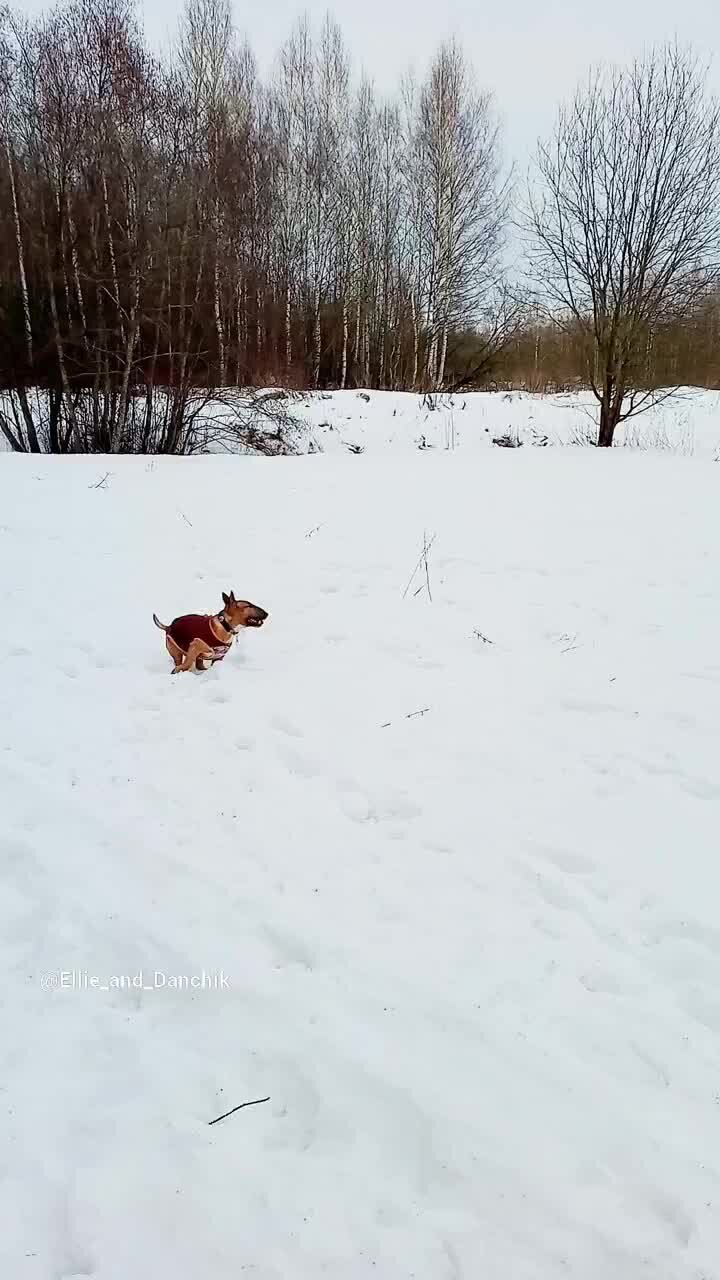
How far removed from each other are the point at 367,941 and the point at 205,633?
1.89 m

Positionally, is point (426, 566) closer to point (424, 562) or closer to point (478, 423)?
point (424, 562)

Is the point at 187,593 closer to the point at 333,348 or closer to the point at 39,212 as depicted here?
the point at 39,212

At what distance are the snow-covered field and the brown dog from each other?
117mm

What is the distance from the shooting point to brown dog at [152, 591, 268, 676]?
3.19m

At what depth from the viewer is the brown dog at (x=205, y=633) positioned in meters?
3.19

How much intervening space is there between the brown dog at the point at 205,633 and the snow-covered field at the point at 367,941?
12 cm

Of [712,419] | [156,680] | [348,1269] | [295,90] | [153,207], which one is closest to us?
[348,1269]

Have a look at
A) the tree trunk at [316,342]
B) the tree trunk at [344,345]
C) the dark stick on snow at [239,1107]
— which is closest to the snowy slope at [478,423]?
the tree trunk at [344,345]

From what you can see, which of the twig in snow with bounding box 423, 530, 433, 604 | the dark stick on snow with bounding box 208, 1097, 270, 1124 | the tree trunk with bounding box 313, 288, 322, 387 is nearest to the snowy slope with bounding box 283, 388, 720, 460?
the tree trunk with bounding box 313, 288, 322, 387

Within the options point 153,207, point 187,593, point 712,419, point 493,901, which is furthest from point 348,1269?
point 712,419

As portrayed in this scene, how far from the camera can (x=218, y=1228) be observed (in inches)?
47.3

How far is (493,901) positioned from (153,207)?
35.3ft

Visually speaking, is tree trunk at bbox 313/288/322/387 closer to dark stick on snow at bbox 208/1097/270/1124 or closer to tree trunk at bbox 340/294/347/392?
tree trunk at bbox 340/294/347/392

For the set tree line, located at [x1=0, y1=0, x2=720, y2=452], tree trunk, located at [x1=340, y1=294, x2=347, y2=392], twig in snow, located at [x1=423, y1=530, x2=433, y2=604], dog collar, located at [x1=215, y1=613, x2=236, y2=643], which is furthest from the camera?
tree trunk, located at [x1=340, y1=294, x2=347, y2=392]
